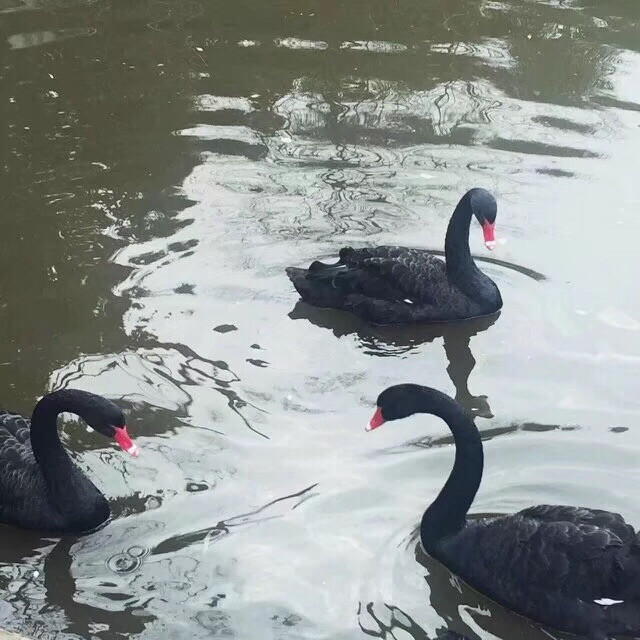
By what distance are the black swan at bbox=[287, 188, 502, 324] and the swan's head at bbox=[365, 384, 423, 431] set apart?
1.52 meters

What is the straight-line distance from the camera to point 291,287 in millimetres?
6227

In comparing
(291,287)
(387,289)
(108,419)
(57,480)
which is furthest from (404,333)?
(57,480)

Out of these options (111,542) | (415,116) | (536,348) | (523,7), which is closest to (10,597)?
(111,542)

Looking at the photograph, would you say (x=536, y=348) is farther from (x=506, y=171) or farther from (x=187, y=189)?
(x=187, y=189)

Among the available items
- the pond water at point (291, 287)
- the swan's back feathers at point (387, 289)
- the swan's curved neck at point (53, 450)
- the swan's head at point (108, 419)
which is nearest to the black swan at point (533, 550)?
the pond water at point (291, 287)

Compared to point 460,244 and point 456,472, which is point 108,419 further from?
point 460,244

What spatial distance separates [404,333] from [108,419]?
2064 millimetres

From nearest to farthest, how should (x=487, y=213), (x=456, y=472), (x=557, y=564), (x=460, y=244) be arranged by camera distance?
(x=557, y=564) < (x=456, y=472) < (x=487, y=213) < (x=460, y=244)

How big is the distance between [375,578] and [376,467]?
67cm

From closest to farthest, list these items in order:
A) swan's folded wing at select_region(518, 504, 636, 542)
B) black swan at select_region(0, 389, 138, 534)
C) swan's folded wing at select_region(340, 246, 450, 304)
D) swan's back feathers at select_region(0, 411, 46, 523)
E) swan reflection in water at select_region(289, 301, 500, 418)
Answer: swan's folded wing at select_region(518, 504, 636, 542), black swan at select_region(0, 389, 138, 534), swan's back feathers at select_region(0, 411, 46, 523), swan reflection in water at select_region(289, 301, 500, 418), swan's folded wing at select_region(340, 246, 450, 304)

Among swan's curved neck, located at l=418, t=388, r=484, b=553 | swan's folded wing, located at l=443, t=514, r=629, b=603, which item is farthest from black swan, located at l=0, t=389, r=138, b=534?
swan's folded wing, located at l=443, t=514, r=629, b=603

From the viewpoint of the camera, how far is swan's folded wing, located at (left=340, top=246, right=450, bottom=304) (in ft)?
19.3

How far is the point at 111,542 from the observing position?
4.45m

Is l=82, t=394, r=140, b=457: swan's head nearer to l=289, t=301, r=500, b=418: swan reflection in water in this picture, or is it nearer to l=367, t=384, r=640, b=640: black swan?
l=367, t=384, r=640, b=640: black swan
